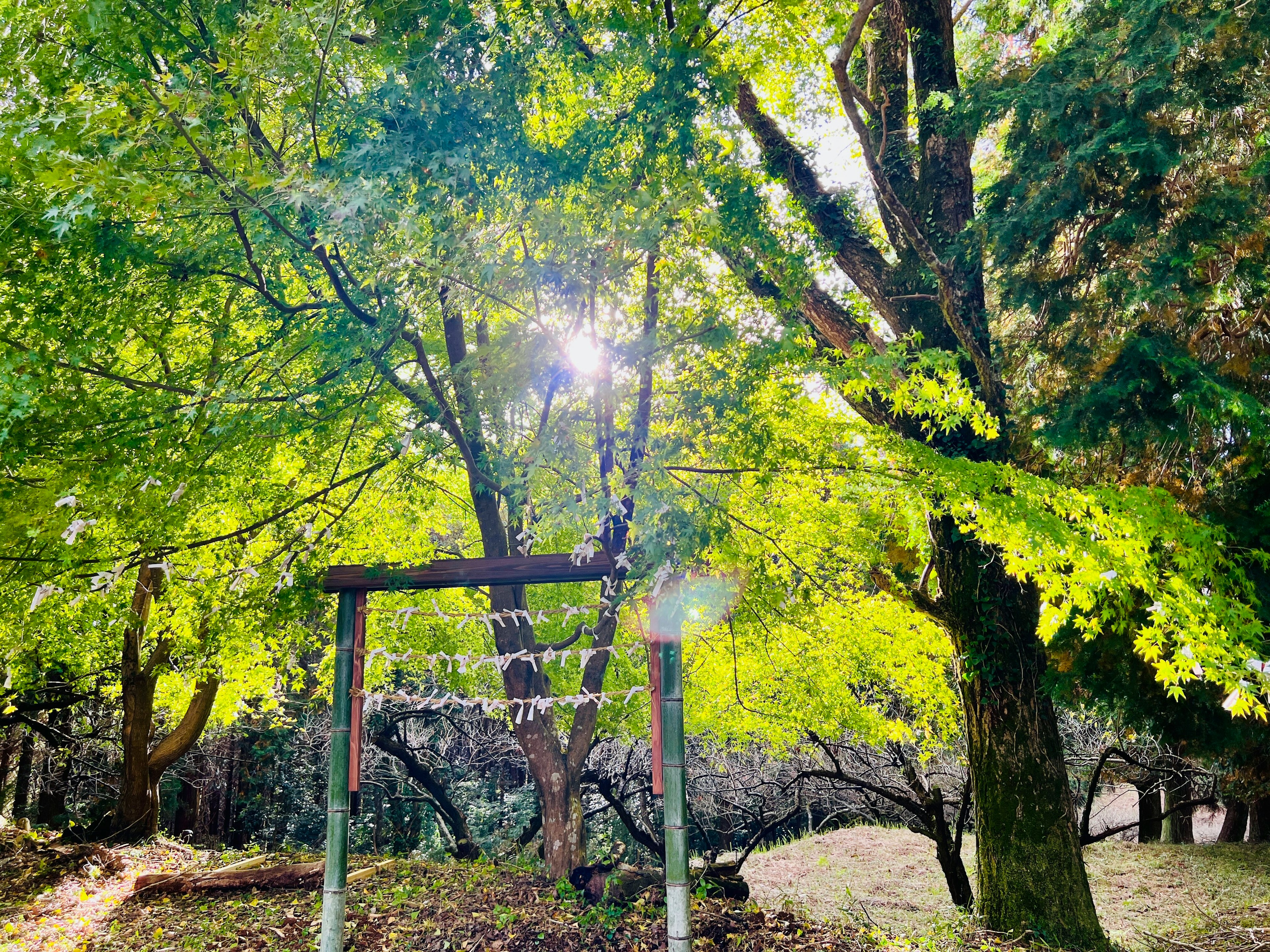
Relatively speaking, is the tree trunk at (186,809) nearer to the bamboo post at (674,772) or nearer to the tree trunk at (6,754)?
the tree trunk at (6,754)

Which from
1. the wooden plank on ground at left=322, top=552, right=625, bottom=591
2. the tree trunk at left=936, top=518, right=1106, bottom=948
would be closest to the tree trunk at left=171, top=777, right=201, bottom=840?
the wooden plank on ground at left=322, top=552, right=625, bottom=591

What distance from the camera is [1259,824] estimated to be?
1212cm

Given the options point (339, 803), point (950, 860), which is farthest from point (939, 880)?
point (339, 803)

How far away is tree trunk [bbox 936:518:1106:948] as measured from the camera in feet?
20.0

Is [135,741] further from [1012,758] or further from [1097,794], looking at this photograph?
[1097,794]

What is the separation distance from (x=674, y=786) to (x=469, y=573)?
6.10 ft

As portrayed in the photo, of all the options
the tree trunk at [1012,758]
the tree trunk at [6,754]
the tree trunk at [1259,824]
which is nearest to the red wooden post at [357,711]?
the tree trunk at [1012,758]

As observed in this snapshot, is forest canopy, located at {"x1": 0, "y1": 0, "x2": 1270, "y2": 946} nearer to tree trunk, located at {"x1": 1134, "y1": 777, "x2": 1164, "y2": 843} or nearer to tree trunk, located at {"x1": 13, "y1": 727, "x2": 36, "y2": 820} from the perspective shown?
tree trunk, located at {"x1": 13, "y1": 727, "x2": 36, "y2": 820}

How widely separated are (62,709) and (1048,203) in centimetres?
1297

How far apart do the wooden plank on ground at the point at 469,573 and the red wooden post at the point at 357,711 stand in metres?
0.16

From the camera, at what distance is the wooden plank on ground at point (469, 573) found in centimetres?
496

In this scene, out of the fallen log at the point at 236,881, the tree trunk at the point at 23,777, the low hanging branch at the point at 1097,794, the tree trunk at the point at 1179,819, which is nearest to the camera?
the fallen log at the point at 236,881

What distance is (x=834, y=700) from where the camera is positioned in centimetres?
812

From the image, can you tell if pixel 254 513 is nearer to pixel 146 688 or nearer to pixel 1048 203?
pixel 146 688
